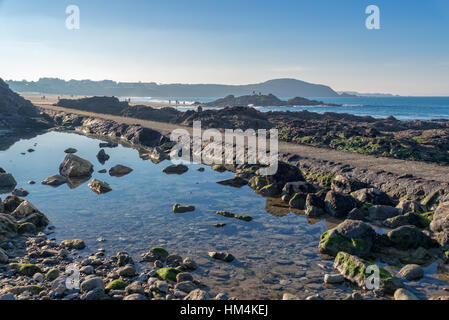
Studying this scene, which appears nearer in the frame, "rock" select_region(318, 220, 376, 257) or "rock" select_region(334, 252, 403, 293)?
"rock" select_region(334, 252, 403, 293)

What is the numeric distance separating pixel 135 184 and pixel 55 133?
31918mm

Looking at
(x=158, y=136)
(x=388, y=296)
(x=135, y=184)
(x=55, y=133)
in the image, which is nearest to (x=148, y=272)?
(x=388, y=296)

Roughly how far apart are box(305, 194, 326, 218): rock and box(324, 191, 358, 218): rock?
269 mm

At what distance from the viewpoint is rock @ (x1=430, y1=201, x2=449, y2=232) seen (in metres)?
12.6

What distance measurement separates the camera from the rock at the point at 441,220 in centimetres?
1259

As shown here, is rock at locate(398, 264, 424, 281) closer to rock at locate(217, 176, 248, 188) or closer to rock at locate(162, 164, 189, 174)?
rock at locate(217, 176, 248, 188)

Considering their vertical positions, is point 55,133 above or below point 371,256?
above

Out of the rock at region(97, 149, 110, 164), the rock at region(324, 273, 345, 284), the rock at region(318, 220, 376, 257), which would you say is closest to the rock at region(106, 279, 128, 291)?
the rock at region(324, 273, 345, 284)

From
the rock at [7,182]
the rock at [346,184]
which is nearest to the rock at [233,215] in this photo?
the rock at [346,184]

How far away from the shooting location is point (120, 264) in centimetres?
1045

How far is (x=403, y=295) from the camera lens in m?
8.56

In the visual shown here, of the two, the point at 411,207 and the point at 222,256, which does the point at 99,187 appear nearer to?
the point at 222,256

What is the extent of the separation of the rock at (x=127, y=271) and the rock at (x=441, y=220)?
1122cm

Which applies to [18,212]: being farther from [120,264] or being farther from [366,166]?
[366,166]
